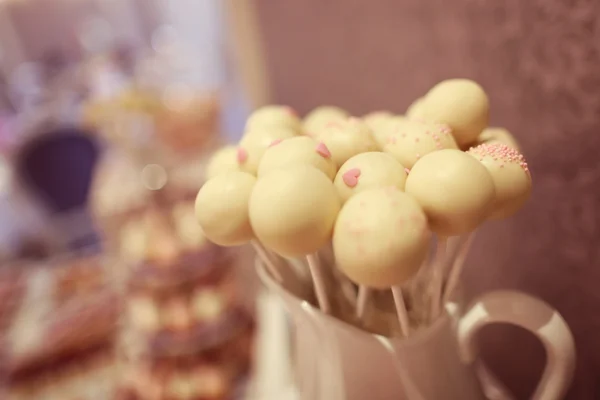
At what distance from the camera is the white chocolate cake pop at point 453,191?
27 cm

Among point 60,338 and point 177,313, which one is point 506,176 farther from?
point 60,338

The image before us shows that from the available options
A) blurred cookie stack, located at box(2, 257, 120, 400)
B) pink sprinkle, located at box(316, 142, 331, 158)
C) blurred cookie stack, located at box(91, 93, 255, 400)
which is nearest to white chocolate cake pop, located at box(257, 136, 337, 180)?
pink sprinkle, located at box(316, 142, 331, 158)

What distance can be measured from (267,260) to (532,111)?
27cm

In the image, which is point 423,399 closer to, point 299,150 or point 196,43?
point 299,150

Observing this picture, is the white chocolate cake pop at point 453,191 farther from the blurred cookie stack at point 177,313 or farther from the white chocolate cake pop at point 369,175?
the blurred cookie stack at point 177,313

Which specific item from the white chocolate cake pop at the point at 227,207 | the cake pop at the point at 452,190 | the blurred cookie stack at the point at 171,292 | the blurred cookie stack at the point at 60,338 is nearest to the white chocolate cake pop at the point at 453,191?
the cake pop at the point at 452,190

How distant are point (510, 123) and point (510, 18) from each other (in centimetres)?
9

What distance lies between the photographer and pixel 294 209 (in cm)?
27

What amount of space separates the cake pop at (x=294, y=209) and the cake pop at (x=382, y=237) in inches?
0.5

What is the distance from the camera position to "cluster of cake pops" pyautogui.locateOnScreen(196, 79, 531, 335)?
10.3 inches

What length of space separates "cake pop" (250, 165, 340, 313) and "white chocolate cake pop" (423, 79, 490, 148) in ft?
0.38

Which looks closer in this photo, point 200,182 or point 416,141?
point 416,141

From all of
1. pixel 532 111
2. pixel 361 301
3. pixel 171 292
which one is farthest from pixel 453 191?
pixel 171 292

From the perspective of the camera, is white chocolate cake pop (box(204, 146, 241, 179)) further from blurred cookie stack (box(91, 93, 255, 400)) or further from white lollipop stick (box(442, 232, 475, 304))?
blurred cookie stack (box(91, 93, 255, 400))
